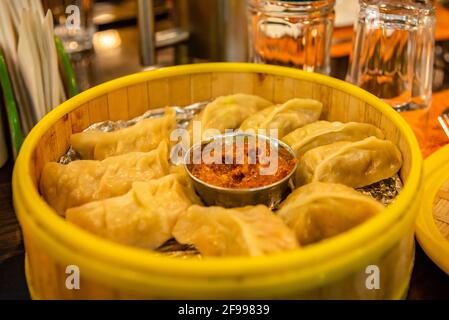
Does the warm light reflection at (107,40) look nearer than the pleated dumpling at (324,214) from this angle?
No

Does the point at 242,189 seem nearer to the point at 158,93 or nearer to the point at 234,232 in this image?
the point at 234,232

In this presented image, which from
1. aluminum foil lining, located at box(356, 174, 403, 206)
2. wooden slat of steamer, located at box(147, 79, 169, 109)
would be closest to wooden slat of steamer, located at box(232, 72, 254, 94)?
wooden slat of steamer, located at box(147, 79, 169, 109)

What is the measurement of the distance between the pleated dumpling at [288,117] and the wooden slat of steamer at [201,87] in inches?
9.8

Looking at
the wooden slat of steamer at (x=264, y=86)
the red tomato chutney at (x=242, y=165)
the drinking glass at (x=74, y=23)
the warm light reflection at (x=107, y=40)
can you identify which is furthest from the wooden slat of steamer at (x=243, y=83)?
the warm light reflection at (x=107, y=40)

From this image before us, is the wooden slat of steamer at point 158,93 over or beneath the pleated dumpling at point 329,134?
over

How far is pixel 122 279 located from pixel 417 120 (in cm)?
178

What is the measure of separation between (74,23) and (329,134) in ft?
5.86

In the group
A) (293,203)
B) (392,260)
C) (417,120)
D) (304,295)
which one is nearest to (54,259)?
(304,295)

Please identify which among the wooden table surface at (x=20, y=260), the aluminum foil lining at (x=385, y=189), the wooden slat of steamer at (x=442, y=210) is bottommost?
the wooden table surface at (x=20, y=260)

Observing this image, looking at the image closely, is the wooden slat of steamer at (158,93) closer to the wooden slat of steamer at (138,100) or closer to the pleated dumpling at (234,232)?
the wooden slat of steamer at (138,100)

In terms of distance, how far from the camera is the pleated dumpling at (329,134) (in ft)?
6.42

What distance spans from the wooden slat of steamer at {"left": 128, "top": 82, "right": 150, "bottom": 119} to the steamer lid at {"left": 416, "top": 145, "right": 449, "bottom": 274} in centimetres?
108

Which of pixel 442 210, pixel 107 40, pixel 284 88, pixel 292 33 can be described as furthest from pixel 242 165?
pixel 107 40
